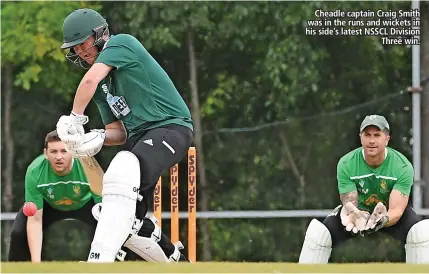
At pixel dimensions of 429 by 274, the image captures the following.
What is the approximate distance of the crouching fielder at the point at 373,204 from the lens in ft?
27.3

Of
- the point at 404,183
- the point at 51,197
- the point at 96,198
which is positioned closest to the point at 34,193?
the point at 51,197

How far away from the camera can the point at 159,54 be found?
11.2 meters

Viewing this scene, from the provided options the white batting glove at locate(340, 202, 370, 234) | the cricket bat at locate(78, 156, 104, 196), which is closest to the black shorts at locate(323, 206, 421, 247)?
the white batting glove at locate(340, 202, 370, 234)

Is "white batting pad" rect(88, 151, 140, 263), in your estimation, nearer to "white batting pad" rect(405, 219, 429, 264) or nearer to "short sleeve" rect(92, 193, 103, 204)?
"short sleeve" rect(92, 193, 103, 204)

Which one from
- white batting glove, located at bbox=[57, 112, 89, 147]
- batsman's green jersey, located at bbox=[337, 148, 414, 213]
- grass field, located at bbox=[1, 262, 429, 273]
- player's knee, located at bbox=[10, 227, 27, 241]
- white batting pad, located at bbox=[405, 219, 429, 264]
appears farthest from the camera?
player's knee, located at bbox=[10, 227, 27, 241]

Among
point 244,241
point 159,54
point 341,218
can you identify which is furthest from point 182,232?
point 341,218

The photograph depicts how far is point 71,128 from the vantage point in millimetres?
6180

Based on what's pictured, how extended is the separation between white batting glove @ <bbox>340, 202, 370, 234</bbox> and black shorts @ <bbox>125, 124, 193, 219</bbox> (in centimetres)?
222

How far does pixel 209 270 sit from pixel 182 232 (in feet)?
18.6

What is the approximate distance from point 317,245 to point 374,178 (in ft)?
2.03

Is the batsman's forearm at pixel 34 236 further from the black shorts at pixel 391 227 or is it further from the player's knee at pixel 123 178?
the player's knee at pixel 123 178

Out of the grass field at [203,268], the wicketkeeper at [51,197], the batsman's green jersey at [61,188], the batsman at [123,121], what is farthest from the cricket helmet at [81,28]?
the batsman's green jersey at [61,188]

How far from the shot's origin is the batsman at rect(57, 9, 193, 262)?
6.09 metres

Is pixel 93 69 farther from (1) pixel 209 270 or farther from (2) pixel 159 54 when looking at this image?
(2) pixel 159 54
